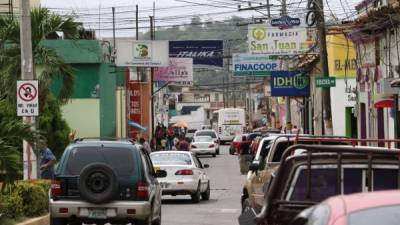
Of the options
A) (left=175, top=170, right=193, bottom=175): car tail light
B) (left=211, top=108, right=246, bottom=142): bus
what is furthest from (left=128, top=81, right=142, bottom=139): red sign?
(left=175, top=170, right=193, bottom=175): car tail light

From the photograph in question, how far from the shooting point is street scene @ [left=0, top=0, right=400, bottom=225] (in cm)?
879

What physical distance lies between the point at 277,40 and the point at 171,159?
640 inches

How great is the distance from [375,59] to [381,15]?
4.01m

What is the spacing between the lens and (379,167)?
8781mm

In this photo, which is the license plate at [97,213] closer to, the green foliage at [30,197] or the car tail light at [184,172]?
the green foliage at [30,197]

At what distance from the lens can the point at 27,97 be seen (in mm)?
19469

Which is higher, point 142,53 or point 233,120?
point 142,53

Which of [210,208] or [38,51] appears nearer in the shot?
[210,208]

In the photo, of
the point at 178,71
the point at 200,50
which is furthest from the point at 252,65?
the point at 200,50

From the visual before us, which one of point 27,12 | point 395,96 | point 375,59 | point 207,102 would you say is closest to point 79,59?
point 375,59

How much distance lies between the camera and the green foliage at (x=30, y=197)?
17344 millimetres

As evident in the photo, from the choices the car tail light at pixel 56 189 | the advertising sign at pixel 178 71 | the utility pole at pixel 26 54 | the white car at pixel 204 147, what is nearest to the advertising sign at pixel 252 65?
the advertising sign at pixel 178 71

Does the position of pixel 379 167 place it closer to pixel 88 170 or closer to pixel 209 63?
pixel 88 170

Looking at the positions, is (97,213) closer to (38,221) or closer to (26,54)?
(38,221)
